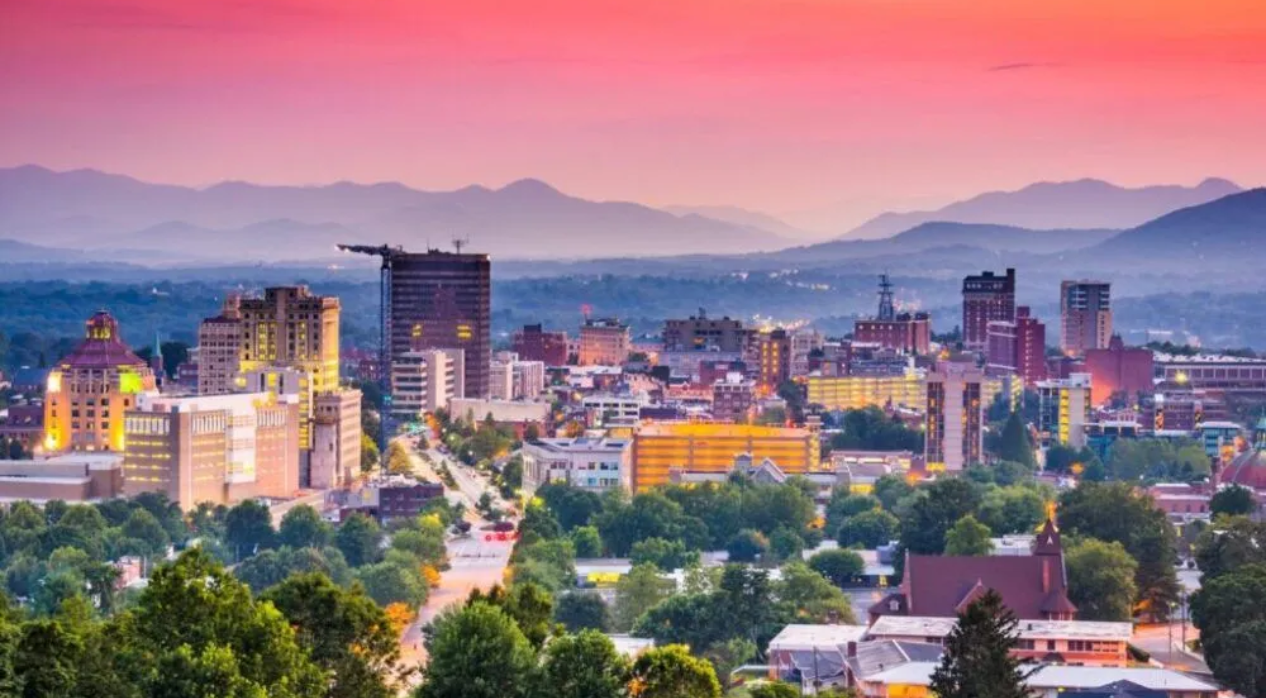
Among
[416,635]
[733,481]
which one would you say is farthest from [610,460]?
[416,635]

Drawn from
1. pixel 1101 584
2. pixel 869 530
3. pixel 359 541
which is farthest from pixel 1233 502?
pixel 359 541

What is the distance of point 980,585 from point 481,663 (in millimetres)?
17789

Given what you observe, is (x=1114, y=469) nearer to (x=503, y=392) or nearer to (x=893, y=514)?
(x=893, y=514)

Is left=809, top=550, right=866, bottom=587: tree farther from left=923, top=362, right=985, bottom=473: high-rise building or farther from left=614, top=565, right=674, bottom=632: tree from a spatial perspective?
left=923, top=362, right=985, bottom=473: high-rise building

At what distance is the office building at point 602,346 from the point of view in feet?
472

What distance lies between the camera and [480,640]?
31219 mm

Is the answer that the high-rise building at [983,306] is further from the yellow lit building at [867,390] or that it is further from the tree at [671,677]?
the tree at [671,677]

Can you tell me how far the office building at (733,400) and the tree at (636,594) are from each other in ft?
156

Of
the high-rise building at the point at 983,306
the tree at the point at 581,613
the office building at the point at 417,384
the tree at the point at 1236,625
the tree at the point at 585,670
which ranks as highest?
the high-rise building at the point at 983,306

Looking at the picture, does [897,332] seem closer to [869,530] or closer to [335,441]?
[335,441]

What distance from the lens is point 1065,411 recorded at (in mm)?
100375

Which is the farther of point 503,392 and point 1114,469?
point 503,392

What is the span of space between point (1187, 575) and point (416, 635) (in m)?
17.4

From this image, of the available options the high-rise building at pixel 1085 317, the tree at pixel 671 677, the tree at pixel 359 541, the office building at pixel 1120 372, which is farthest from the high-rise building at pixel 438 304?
the tree at pixel 671 677
